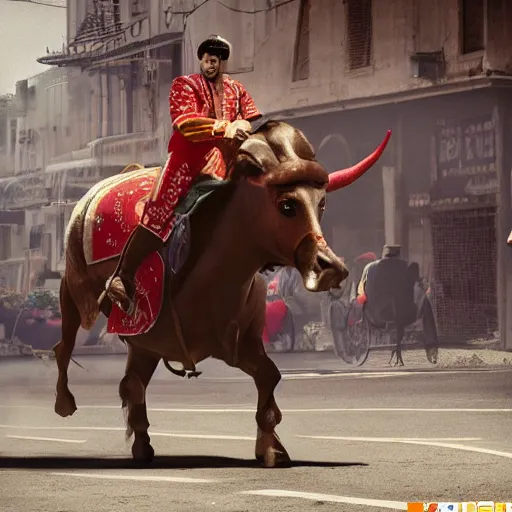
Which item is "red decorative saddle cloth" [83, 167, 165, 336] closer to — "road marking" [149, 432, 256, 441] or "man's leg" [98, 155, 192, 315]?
"man's leg" [98, 155, 192, 315]

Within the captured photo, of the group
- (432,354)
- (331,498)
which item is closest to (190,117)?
(331,498)

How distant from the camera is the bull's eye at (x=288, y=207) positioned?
8.02m

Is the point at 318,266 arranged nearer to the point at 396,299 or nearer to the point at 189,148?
the point at 189,148

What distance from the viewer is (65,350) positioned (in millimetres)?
9562

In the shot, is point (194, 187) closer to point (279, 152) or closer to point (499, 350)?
point (279, 152)

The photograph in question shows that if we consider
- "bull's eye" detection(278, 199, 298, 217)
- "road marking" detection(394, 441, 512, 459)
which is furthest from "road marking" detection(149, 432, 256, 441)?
"bull's eye" detection(278, 199, 298, 217)

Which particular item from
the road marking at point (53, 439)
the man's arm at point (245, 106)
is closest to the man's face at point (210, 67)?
the man's arm at point (245, 106)

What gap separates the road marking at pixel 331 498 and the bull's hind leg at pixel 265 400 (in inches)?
35.3

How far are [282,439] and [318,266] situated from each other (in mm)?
2665

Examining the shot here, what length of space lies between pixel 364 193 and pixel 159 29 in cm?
292

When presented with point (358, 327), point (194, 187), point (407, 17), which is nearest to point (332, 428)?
point (194, 187)

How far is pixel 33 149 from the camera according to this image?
20.5 m

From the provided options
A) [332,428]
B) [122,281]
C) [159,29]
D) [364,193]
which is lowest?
[332,428]

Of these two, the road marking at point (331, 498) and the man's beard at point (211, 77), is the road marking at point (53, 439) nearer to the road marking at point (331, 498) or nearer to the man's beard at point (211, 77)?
the man's beard at point (211, 77)
